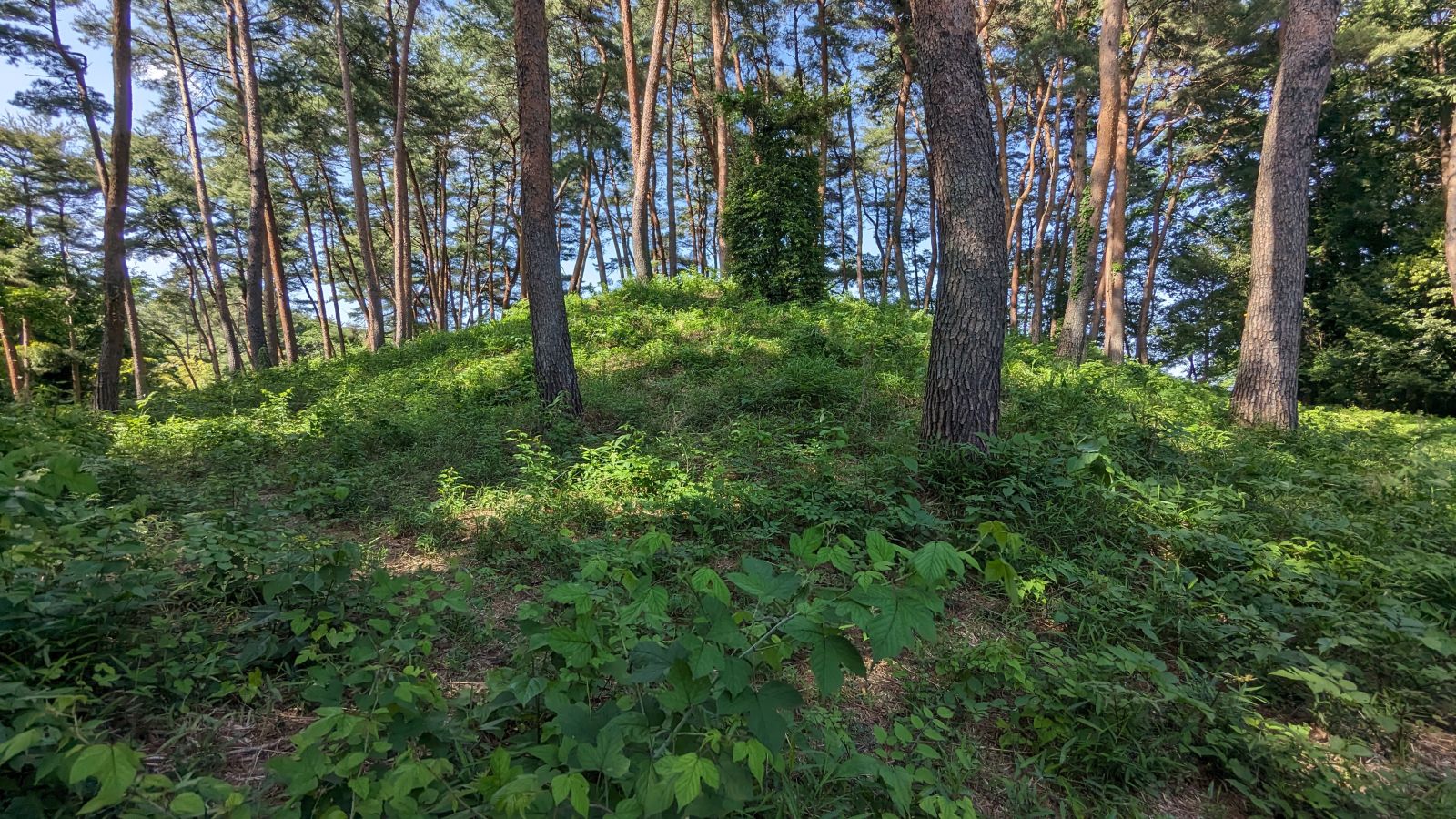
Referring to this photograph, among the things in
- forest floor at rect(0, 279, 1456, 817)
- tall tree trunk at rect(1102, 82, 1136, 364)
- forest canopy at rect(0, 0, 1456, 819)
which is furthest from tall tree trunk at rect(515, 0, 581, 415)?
tall tree trunk at rect(1102, 82, 1136, 364)

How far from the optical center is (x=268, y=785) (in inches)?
68.2

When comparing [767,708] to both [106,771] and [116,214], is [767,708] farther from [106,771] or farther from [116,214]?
[116,214]

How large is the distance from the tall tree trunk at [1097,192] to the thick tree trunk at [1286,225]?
3.86m

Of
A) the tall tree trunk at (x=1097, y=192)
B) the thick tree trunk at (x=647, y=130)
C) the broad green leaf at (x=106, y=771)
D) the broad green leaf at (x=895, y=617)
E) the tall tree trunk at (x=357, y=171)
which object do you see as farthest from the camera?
the tall tree trunk at (x=357, y=171)

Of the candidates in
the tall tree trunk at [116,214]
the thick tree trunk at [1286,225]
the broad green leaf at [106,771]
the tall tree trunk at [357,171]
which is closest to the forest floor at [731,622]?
the broad green leaf at [106,771]

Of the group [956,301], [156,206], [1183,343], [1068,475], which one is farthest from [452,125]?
[1183,343]

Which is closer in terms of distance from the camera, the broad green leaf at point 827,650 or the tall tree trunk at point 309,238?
the broad green leaf at point 827,650

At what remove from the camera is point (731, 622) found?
1482 mm

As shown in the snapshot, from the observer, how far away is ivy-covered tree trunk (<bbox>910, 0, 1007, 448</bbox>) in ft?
14.1

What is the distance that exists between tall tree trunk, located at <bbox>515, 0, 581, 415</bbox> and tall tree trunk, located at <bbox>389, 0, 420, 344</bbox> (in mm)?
9817

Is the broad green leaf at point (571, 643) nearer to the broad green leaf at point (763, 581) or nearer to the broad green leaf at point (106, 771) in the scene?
the broad green leaf at point (763, 581)

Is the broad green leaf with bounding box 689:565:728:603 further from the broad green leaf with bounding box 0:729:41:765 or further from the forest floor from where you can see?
the broad green leaf with bounding box 0:729:41:765

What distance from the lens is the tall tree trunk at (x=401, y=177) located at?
1362cm

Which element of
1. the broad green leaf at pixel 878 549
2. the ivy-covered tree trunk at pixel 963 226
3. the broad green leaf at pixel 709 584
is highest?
the ivy-covered tree trunk at pixel 963 226
